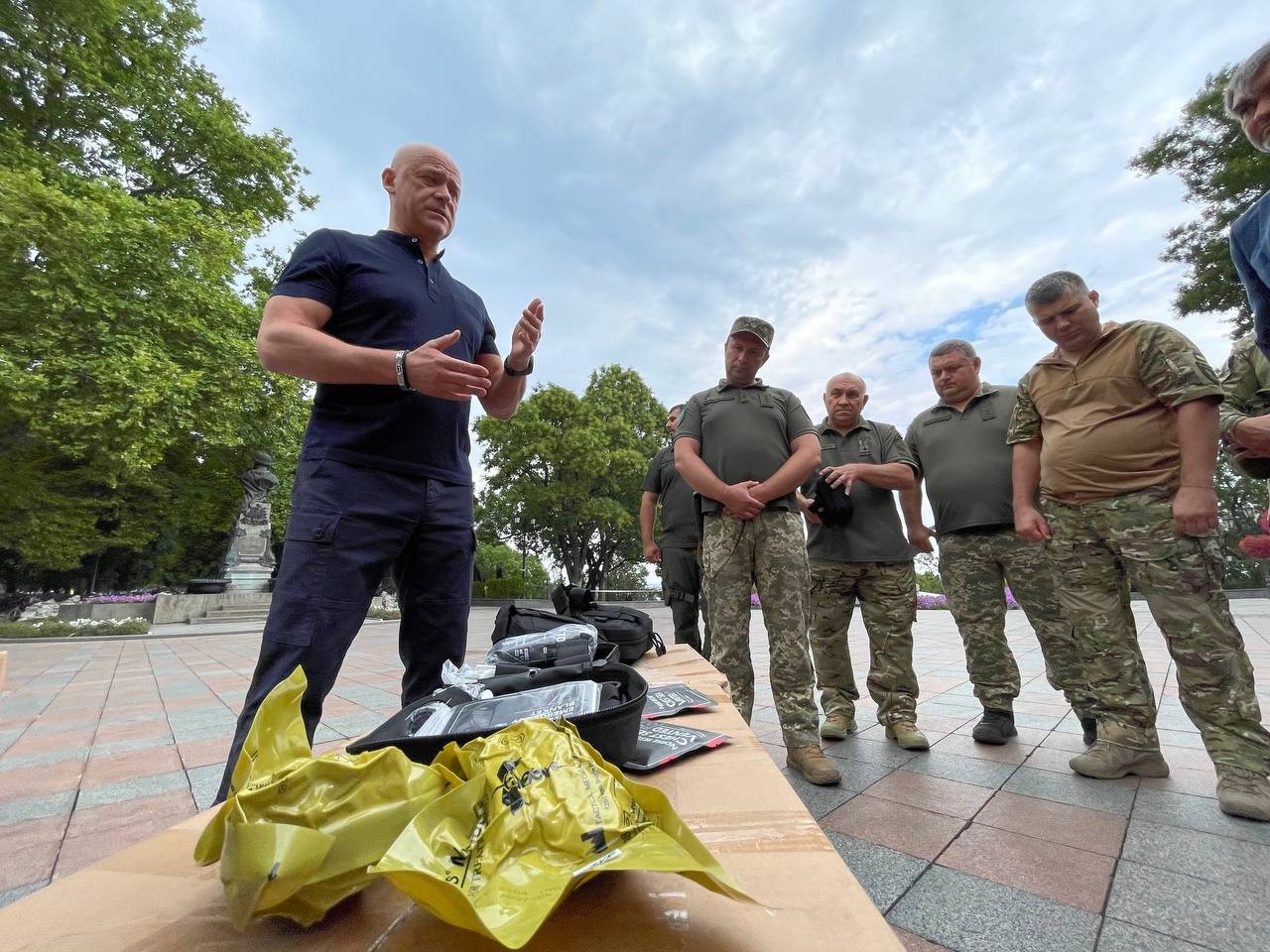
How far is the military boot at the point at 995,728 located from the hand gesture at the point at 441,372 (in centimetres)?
281

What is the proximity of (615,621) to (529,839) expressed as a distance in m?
1.59

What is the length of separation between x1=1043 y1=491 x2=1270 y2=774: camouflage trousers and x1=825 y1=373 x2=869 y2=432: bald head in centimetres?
105

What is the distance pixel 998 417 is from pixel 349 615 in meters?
3.15

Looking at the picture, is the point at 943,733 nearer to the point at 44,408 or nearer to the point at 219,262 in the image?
the point at 44,408

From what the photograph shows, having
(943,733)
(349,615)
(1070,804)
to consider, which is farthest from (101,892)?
(943,733)

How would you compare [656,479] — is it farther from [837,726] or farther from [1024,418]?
[1024,418]

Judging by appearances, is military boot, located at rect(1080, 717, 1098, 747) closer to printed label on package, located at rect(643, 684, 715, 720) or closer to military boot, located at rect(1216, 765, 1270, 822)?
military boot, located at rect(1216, 765, 1270, 822)

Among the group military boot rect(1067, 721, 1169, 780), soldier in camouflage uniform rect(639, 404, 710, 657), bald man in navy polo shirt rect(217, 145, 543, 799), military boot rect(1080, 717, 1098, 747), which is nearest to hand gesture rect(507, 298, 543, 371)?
bald man in navy polo shirt rect(217, 145, 543, 799)

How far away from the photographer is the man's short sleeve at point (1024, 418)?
8.67 ft

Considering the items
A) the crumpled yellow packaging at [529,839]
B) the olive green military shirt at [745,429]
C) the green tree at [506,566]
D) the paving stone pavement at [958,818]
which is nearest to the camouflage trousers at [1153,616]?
the paving stone pavement at [958,818]

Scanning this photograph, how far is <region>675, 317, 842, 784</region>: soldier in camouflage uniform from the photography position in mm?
2377

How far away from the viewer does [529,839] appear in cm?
56

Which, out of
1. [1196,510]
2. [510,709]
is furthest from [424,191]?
[1196,510]

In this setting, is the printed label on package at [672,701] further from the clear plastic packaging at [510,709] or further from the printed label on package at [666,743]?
the clear plastic packaging at [510,709]
